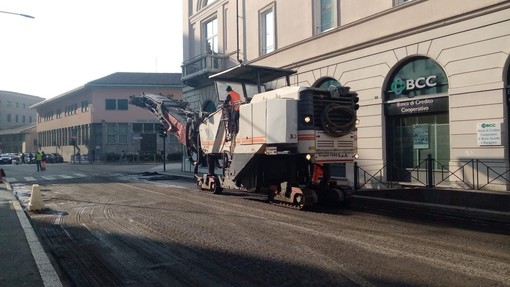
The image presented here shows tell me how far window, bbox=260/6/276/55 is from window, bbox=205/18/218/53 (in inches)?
197

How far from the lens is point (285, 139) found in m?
11.4

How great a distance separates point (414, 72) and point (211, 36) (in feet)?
53.7

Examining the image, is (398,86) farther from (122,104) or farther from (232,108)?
(122,104)

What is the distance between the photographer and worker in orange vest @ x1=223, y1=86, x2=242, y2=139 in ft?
44.7

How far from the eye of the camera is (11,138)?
92.9 m

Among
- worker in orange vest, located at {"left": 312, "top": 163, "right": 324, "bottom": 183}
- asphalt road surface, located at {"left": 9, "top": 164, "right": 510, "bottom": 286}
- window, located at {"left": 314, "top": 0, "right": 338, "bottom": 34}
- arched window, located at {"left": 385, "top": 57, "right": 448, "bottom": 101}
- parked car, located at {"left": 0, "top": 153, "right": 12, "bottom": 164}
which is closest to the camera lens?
asphalt road surface, located at {"left": 9, "top": 164, "right": 510, "bottom": 286}

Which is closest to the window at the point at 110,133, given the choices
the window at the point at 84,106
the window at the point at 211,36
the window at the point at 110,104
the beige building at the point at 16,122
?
the window at the point at 110,104

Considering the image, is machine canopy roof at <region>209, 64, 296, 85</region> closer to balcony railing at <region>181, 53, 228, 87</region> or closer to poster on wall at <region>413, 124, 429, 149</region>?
poster on wall at <region>413, 124, 429, 149</region>

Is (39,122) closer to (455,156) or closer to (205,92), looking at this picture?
(205,92)

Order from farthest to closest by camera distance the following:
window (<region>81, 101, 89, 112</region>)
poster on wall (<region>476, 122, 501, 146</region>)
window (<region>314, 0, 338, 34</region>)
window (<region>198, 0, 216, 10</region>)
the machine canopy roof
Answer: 1. window (<region>81, 101, 89, 112</region>)
2. window (<region>198, 0, 216, 10</region>)
3. window (<region>314, 0, 338, 34</region>)
4. the machine canopy roof
5. poster on wall (<region>476, 122, 501, 146</region>)

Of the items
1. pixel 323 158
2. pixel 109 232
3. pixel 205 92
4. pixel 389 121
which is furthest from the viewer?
pixel 205 92

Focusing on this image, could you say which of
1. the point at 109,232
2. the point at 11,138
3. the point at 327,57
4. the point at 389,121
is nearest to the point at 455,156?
the point at 389,121

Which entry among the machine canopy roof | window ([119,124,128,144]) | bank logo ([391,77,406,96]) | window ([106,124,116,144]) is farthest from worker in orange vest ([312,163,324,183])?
window ([106,124,116,144])

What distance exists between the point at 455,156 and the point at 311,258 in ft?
32.8
